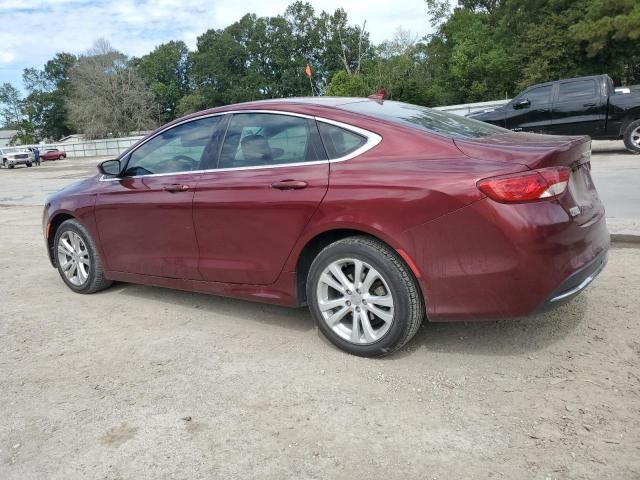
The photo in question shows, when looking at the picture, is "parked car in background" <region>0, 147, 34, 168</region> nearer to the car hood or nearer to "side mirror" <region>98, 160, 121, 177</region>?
"side mirror" <region>98, 160, 121, 177</region>

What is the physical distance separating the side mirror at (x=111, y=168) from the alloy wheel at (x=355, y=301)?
2.32 m

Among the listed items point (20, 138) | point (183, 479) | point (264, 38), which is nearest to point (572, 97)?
point (183, 479)

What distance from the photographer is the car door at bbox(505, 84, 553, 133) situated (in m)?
12.4

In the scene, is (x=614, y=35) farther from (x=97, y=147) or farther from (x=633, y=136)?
(x=97, y=147)

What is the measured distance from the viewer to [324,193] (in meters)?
3.51

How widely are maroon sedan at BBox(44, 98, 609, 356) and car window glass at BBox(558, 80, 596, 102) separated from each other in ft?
30.6

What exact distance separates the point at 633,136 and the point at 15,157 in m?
42.4

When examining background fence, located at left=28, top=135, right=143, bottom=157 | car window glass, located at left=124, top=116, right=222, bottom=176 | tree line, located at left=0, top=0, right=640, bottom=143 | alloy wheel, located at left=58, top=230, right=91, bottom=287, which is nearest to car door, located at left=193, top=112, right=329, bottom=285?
car window glass, located at left=124, top=116, right=222, bottom=176

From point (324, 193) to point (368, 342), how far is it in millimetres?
965

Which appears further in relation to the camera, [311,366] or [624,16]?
[624,16]

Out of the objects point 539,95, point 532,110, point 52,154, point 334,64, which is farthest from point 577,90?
point 334,64

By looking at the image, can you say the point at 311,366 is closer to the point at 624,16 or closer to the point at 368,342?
the point at 368,342

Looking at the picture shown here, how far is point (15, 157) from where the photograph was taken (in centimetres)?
4225

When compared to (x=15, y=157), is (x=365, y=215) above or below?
below
